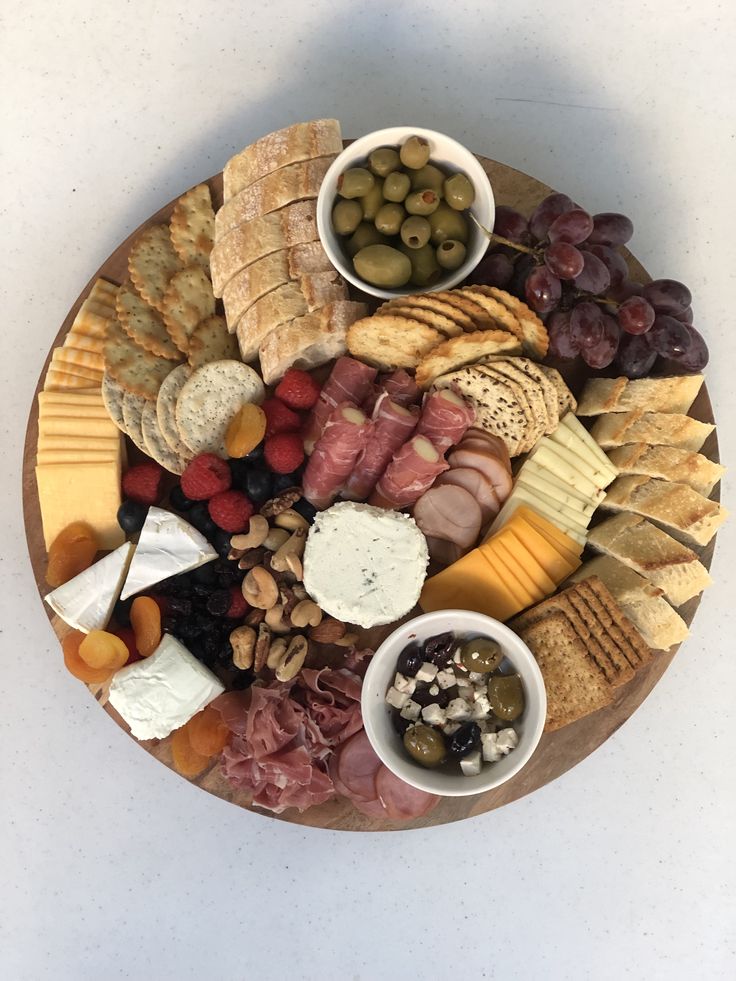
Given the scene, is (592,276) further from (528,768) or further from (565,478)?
(528,768)

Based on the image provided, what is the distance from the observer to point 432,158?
1.75 metres

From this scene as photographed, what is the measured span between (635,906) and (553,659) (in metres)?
0.86

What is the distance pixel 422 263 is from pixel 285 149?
42 cm

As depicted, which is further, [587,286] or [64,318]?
[64,318]

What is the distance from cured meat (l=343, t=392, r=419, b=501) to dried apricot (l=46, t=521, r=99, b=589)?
2.10 feet

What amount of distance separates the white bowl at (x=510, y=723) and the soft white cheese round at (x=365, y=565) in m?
0.11

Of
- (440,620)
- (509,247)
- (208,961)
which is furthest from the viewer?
(208,961)

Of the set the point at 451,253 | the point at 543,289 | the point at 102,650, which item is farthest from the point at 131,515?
the point at 543,289

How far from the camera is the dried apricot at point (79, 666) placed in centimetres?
179

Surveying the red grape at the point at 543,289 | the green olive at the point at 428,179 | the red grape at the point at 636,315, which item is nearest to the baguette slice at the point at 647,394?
the red grape at the point at 636,315

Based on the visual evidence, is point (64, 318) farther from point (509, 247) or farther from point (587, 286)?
point (587, 286)

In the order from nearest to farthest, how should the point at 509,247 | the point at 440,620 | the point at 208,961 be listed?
the point at 440,620 → the point at 509,247 → the point at 208,961

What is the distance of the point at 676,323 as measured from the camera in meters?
1.74

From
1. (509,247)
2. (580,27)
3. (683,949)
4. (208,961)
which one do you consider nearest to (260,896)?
(208,961)
